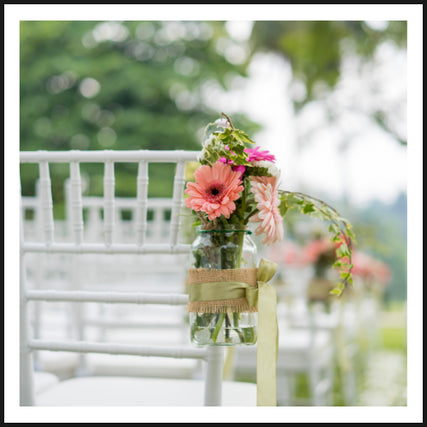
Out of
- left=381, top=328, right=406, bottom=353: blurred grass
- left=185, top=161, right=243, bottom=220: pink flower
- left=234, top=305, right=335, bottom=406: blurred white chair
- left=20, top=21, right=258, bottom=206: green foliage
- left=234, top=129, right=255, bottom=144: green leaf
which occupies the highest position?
left=20, top=21, right=258, bottom=206: green foliage

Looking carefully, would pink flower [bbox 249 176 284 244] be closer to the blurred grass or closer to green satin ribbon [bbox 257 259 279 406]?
green satin ribbon [bbox 257 259 279 406]

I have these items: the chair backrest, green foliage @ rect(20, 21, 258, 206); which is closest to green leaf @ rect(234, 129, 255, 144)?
the chair backrest

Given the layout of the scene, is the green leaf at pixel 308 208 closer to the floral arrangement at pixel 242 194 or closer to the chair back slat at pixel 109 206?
the floral arrangement at pixel 242 194

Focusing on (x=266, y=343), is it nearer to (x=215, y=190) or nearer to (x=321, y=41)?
(x=215, y=190)

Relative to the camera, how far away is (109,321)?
1911 millimetres

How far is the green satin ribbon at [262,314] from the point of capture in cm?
90

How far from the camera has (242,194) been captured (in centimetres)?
93

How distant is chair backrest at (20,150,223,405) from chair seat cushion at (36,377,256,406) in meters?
0.12

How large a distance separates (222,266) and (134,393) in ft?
1.63

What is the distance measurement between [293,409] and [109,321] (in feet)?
3.74

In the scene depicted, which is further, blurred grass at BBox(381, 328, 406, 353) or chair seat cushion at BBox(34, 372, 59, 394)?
blurred grass at BBox(381, 328, 406, 353)

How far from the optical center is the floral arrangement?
2.90 feet

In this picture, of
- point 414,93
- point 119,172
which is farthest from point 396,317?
point 414,93

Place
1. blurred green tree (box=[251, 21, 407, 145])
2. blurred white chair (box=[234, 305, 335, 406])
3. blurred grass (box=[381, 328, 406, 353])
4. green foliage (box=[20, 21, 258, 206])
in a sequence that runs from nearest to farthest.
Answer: blurred white chair (box=[234, 305, 335, 406]) → blurred grass (box=[381, 328, 406, 353]) → blurred green tree (box=[251, 21, 407, 145]) → green foliage (box=[20, 21, 258, 206])
